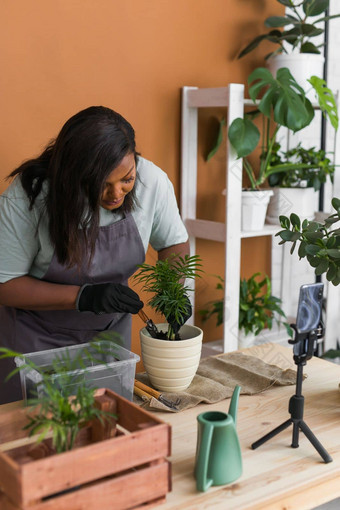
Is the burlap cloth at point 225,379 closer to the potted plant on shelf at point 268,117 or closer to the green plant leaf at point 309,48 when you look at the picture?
the potted plant on shelf at point 268,117

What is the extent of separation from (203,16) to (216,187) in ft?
2.95

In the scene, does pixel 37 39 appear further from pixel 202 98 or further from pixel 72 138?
pixel 72 138

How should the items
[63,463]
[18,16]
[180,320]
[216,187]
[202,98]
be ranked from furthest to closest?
[216,187] < [202,98] < [18,16] < [180,320] < [63,463]

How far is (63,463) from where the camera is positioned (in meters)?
1.05

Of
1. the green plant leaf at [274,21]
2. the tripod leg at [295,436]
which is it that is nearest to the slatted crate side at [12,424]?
the tripod leg at [295,436]

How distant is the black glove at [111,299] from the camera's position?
5.99ft

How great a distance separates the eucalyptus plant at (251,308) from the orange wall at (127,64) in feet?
0.33

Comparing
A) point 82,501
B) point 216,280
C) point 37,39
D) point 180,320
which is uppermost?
point 37,39

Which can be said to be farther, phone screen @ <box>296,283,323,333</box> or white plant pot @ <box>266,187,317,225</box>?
white plant pot @ <box>266,187,317,225</box>

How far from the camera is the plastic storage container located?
4.73 feet

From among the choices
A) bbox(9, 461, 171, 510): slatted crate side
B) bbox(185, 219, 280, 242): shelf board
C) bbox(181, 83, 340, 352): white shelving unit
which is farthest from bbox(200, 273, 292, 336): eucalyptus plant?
bbox(9, 461, 171, 510): slatted crate side

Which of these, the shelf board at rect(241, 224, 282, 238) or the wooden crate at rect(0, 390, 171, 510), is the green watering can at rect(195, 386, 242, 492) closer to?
the wooden crate at rect(0, 390, 171, 510)

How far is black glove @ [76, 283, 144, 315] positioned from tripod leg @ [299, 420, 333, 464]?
0.64 meters

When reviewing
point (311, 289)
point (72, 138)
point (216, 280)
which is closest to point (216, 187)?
point (216, 280)
